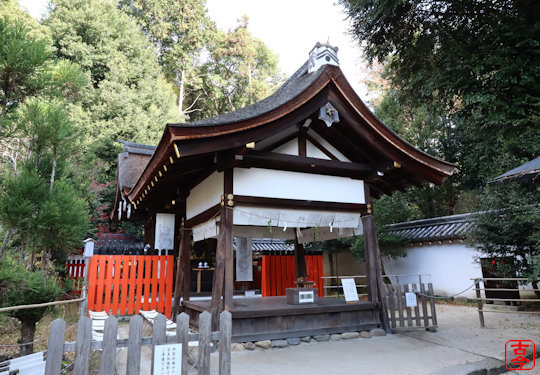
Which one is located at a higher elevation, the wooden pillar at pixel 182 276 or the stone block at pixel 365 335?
the wooden pillar at pixel 182 276

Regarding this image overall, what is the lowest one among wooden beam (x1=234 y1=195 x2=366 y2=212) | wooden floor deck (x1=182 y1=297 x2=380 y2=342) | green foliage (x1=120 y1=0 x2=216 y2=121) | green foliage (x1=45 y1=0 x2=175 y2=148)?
wooden floor deck (x1=182 y1=297 x2=380 y2=342)

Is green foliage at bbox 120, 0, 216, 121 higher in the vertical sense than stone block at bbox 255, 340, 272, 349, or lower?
higher

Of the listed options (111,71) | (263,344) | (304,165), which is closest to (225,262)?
(263,344)

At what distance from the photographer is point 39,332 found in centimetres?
612

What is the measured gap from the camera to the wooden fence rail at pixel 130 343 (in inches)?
102

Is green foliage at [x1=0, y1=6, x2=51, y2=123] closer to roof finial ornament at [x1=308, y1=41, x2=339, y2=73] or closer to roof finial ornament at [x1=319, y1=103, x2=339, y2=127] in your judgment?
roof finial ornament at [x1=319, y1=103, x2=339, y2=127]

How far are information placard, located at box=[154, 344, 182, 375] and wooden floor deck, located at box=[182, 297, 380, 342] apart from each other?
240 centimetres

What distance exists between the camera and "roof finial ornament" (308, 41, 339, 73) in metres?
6.26

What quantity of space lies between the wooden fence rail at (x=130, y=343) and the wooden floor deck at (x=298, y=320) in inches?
87.8

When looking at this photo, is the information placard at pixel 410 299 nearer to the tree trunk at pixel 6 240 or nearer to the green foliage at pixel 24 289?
Answer: the green foliage at pixel 24 289

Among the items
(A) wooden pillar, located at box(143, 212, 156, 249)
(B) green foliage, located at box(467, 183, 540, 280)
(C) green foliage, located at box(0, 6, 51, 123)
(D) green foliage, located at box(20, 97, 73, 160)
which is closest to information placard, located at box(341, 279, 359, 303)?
(B) green foliage, located at box(467, 183, 540, 280)

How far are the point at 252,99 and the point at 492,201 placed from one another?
71.7 ft

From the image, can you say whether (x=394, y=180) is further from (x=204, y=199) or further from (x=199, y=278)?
(x=199, y=278)

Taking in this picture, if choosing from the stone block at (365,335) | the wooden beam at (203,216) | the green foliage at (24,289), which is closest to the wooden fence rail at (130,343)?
the green foliage at (24,289)
